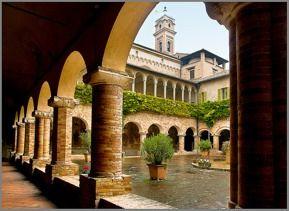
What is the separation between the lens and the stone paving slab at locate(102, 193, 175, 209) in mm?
3787

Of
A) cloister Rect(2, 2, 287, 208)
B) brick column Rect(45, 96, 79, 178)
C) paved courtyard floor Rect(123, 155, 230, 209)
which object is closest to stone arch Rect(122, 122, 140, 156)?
cloister Rect(2, 2, 287, 208)

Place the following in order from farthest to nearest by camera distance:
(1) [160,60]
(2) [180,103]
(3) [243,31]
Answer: (1) [160,60] → (2) [180,103] → (3) [243,31]

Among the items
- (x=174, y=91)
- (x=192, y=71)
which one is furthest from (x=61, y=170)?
(x=192, y=71)

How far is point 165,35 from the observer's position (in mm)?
44375

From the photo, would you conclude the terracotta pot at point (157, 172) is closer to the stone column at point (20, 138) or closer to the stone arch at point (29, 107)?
the stone arch at point (29, 107)

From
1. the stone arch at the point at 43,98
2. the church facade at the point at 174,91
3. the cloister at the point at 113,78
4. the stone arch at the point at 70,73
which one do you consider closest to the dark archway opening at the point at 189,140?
the church facade at the point at 174,91

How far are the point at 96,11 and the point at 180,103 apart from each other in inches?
847

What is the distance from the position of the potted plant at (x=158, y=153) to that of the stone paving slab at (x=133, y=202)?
17.6ft

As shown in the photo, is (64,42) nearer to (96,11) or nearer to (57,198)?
(96,11)

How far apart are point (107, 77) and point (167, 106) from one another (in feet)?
65.4

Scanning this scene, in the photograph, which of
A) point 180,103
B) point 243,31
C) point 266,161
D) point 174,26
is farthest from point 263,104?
point 174,26

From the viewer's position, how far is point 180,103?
26.1m

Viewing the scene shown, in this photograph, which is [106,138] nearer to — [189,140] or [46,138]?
[46,138]

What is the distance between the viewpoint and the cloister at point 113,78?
85.4 inches
